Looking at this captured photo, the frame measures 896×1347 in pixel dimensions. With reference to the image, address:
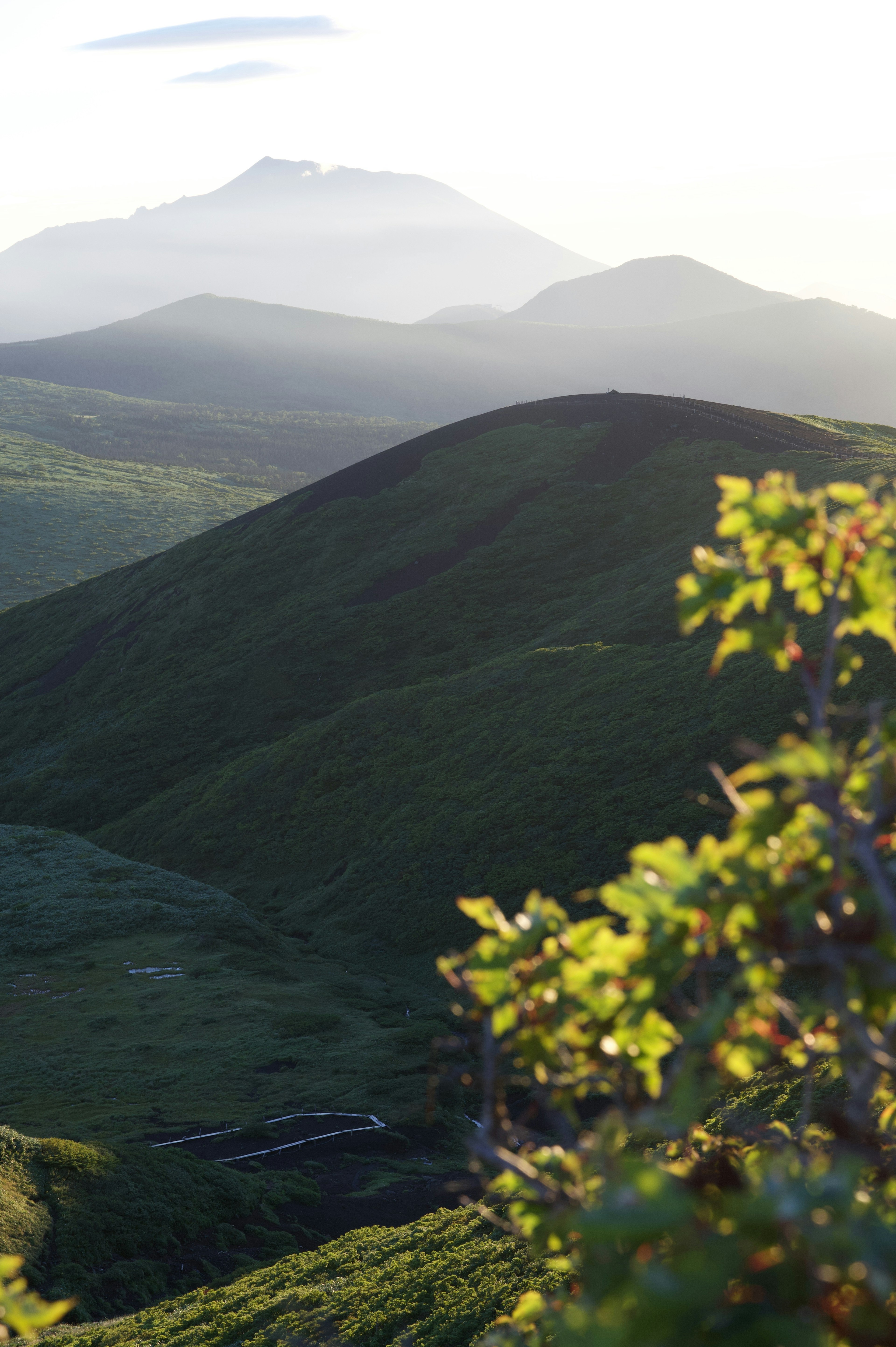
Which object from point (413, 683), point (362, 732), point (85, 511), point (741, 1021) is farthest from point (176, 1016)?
point (85, 511)

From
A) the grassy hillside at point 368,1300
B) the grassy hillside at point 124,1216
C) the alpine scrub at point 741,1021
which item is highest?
the alpine scrub at point 741,1021

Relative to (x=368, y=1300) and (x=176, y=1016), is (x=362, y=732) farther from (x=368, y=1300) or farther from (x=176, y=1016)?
(x=368, y=1300)

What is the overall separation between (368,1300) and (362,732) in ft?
101

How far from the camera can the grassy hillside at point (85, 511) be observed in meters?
123

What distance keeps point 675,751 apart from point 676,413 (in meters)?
39.5

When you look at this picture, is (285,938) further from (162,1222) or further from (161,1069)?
(162,1222)

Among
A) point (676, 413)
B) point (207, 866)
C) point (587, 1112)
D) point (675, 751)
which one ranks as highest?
point (676, 413)

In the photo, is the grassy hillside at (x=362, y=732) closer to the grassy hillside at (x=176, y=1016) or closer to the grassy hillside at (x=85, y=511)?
the grassy hillside at (x=176, y=1016)

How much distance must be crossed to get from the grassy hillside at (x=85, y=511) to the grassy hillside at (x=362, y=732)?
5071cm

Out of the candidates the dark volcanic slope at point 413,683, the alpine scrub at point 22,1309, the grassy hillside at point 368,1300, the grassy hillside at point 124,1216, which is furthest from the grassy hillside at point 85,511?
the alpine scrub at point 22,1309

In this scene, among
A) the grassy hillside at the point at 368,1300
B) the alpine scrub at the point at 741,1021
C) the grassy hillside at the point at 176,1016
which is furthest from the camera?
the grassy hillside at the point at 176,1016

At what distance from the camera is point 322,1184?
62.8 ft

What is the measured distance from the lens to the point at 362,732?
1700 inches

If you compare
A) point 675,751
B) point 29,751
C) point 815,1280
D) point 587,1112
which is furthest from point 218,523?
point 815,1280
